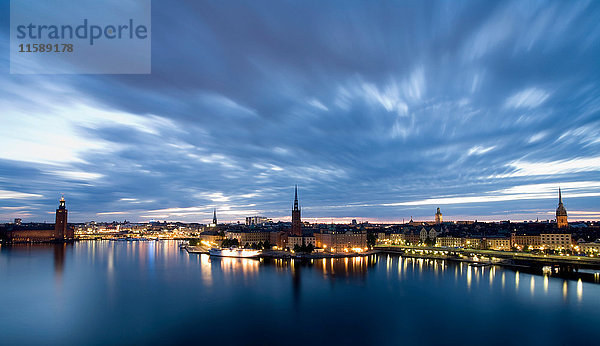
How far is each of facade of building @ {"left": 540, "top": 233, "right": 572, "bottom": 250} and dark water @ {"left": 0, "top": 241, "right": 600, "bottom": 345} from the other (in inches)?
698

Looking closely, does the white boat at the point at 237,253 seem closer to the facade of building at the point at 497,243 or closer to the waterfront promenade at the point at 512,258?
the waterfront promenade at the point at 512,258

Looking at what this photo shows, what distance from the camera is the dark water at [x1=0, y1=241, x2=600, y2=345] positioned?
42.1 ft

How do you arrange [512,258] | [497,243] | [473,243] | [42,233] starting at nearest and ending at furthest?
[512,258], [497,243], [473,243], [42,233]

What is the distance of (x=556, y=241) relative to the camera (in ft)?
129

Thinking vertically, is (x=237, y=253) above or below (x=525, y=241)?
below

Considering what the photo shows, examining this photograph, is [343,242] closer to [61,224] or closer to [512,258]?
[512,258]

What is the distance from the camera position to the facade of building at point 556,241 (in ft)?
125

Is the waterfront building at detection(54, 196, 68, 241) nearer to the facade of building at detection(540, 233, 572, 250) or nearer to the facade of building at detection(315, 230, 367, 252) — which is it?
the facade of building at detection(315, 230, 367, 252)

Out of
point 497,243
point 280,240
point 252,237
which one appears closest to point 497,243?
point 497,243

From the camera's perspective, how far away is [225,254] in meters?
40.7

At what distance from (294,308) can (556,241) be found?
124 ft

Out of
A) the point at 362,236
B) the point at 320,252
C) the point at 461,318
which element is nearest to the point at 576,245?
the point at 362,236

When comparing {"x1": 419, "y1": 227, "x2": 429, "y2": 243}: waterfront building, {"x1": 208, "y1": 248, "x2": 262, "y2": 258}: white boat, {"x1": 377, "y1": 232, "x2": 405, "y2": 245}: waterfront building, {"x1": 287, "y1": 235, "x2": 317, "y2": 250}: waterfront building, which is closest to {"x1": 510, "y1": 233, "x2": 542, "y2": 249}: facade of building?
{"x1": 419, "y1": 227, "x2": 429, "y2": 243}: waterfront building

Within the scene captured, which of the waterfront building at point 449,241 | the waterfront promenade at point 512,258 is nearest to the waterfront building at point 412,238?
the waterfront building at point 449,241
